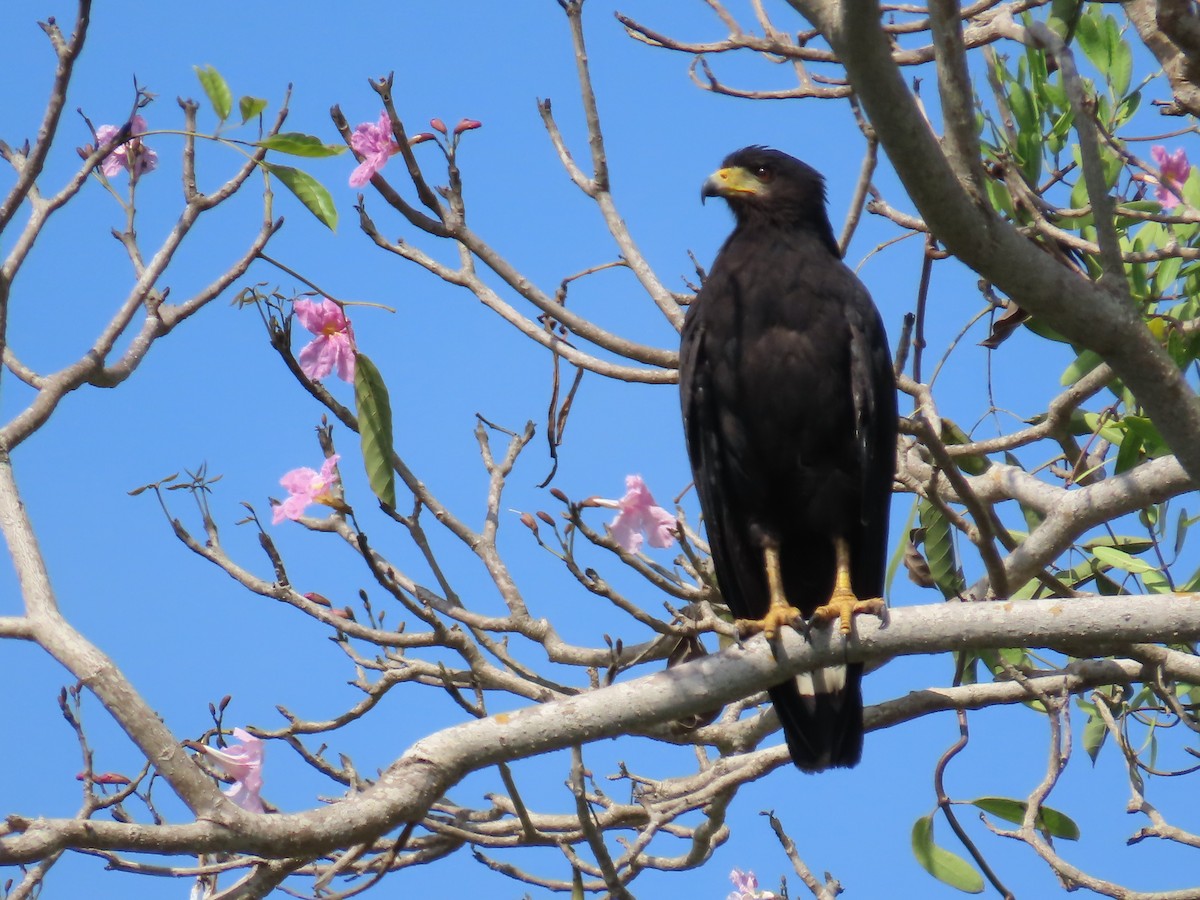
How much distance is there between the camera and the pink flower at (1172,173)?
447cm

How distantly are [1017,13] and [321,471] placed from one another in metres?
A: 2.89

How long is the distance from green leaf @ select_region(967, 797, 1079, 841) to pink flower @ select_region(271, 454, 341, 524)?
232 cm

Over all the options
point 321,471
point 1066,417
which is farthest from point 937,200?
point 321,471

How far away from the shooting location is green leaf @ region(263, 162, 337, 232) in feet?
12.2

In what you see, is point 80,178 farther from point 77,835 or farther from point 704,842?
point 704,842

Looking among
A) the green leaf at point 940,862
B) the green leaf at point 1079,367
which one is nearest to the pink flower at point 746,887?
the green leaf at point 940,862

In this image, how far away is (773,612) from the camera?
4152mm

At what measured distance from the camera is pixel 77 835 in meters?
2.52

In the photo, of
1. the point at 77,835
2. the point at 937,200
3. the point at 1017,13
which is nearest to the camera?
the point at 77,835

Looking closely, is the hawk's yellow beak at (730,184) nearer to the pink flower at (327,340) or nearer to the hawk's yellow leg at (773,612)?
the hawk's yellow leg at (773,612)

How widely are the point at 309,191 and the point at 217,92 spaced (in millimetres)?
643

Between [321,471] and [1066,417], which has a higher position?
[1066,417]

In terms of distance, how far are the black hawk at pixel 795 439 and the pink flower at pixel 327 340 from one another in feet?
3.71

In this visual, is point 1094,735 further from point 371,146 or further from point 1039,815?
point 371,146
